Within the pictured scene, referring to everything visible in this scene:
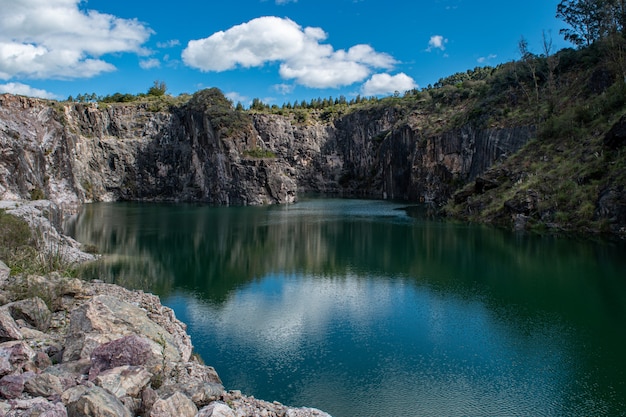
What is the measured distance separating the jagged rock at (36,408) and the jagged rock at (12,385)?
0.28 m

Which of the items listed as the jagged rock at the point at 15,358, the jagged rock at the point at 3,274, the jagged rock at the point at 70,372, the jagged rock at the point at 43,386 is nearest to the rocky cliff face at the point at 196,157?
the jagged rock at the point at 3,274

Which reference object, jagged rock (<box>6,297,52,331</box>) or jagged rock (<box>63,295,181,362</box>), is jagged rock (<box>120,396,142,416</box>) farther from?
jagged rock (<box>6,297,52,331</box>)

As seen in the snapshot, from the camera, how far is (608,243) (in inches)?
1324

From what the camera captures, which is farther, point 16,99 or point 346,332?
point 16,99

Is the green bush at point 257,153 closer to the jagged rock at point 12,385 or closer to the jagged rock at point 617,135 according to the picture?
the jagged rock at point 617,135

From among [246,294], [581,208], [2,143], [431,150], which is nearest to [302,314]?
[246,294]

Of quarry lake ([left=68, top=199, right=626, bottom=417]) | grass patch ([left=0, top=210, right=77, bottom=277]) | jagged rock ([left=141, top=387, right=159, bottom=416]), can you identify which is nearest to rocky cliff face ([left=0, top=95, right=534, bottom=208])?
quarry lake ([left=68, top=199, right=626, bottom=417])

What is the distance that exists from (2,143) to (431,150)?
56598 millimetres

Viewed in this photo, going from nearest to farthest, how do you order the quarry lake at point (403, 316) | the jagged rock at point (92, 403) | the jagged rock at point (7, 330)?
1. the jagged rock at point (92, 403)
2. the jagged rock at point (7, 330)
3. the quarry lake at point (403, 316)

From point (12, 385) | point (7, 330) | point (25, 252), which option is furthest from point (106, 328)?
point (25, 252)

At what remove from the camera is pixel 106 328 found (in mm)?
11141

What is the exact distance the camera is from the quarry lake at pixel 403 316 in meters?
12.8

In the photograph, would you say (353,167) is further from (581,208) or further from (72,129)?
(581,208)

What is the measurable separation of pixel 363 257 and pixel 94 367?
81.5 feet
